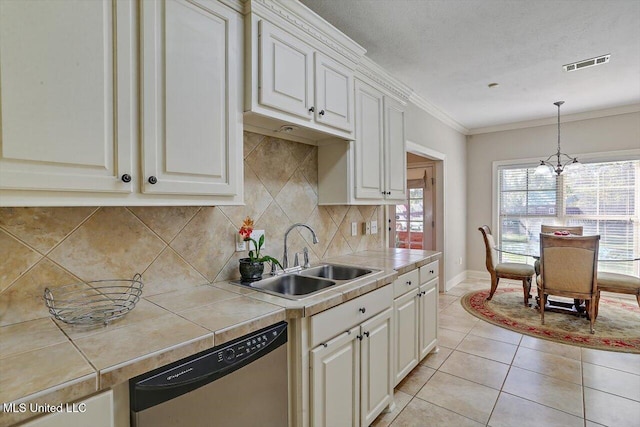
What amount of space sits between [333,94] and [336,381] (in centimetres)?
163

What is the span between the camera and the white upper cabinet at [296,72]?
1.54 m

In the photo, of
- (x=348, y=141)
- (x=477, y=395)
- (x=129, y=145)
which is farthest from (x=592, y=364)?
(x=129, y=145)

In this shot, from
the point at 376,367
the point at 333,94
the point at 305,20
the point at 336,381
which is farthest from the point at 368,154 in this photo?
the point at 336,381

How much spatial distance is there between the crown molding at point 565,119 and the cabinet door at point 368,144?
380 centimetres

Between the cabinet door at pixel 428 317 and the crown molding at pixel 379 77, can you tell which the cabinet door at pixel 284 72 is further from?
the cabinet door at pixel 428 317

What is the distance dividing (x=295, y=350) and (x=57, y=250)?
1045 mm

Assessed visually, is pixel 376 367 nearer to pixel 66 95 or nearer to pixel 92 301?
pixel 92 301

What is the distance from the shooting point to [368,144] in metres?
2.41

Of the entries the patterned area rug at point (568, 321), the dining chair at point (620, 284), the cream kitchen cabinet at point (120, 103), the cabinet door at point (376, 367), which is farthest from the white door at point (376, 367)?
the dining chair at point (620, 284)

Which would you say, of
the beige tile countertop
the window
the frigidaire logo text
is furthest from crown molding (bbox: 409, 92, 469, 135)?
the frigidaire logo text

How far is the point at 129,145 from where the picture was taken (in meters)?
1.14

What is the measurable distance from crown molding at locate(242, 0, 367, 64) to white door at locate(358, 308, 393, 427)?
1664 mm

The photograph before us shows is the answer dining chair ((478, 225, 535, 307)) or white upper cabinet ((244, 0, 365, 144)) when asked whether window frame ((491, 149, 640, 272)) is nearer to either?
dining chair ((478, 225, 535, 307))

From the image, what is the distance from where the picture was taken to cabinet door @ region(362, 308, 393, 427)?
1748 millimetres
